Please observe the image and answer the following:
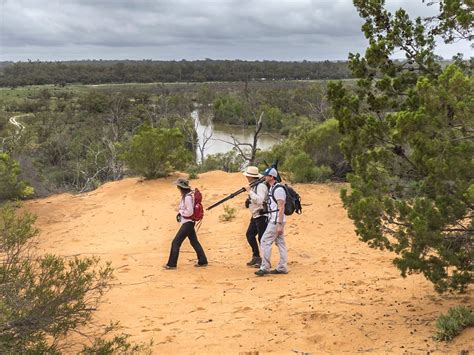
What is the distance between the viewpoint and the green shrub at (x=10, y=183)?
1462 cm

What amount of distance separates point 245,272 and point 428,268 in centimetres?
378

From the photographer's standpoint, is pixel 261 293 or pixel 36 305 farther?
pixel 261 293

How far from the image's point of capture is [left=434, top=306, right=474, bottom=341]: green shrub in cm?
491

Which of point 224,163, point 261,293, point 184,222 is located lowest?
point 224,163

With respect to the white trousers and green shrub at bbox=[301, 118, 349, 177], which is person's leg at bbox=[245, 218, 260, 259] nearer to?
the white trousers

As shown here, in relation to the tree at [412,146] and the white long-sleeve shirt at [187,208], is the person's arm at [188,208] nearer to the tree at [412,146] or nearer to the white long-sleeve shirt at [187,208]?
the white long-sleeve shirt at [187,208]

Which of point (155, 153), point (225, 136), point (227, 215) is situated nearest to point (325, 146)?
point (155, 153)

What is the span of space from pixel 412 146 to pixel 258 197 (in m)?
3.56

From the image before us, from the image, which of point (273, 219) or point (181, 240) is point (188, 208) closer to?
point (181, 240)

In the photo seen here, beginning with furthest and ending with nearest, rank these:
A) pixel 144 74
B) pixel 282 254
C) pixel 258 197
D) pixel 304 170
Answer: pixel 144 74
pixel 304 170
pixel 258 197
pixel 282 254

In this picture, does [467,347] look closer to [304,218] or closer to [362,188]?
[362,188]

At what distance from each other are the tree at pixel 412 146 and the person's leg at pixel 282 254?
7.66 feet

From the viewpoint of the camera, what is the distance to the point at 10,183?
Result: 14.7 metres

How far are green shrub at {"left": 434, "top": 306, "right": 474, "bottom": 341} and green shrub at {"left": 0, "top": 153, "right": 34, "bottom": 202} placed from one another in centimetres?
1273
